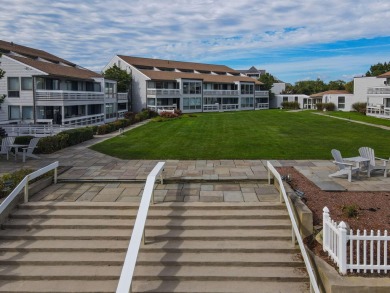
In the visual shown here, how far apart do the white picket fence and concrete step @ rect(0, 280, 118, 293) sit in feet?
14.1

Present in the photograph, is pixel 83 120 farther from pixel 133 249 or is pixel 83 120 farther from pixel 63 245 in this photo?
pixel 133 249

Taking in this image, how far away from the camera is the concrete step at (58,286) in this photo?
7.79 meters

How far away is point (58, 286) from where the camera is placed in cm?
794

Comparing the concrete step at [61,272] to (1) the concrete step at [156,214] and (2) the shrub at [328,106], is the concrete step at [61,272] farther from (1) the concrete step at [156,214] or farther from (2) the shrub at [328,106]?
(2) the shrub at [328,106]

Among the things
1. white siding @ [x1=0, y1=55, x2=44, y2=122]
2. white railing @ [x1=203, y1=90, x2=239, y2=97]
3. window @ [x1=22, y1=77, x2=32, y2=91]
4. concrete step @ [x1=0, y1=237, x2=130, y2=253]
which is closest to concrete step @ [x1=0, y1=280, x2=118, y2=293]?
concrete step @ [x1=0, y1=237, x2=130, y2=253]

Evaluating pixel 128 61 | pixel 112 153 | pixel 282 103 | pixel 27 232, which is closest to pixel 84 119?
pixel 112 153

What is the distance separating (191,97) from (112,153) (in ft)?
151

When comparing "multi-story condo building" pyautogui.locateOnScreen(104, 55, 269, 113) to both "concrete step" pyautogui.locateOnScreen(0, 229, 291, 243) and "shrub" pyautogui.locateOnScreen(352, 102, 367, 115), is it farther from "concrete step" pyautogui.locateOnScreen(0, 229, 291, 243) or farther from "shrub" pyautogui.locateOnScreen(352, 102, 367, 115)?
"concrete step" pyautogui.locateOnScreen(0, 229, 291, 243)

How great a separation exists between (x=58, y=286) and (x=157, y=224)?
8.96 feet

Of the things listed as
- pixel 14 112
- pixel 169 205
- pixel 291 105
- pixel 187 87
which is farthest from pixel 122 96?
pixel 169 205

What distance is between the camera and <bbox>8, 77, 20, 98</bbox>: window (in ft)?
115

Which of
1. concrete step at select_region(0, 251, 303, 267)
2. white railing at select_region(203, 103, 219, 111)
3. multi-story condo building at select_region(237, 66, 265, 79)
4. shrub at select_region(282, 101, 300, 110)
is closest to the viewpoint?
concrete step at select_region(0, 251, 303, 267)

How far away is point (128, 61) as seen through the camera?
6372 centimetres

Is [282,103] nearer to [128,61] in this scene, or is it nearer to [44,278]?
[128,61]
